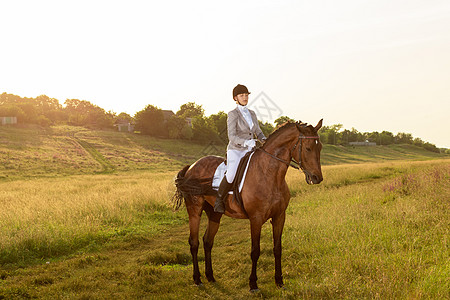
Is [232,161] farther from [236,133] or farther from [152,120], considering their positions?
[152,120]

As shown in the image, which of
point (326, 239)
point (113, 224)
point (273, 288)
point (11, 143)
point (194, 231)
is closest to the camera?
point (273, 288)

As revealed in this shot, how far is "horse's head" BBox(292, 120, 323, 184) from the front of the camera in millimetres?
5262

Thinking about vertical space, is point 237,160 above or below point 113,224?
above

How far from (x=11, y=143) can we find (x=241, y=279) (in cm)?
5626

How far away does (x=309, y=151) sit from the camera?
209 inches

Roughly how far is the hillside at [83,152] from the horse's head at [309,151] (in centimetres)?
3380

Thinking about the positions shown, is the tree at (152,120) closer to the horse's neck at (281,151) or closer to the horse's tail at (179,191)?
the horse's tail at (179,191)

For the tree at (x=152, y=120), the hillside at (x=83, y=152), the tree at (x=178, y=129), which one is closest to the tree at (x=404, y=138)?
the hillside at (x=83, y=152)

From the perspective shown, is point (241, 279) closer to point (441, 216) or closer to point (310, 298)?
point (310, 298)

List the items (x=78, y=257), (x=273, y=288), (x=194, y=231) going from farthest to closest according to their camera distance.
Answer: (x=78, y=257) < (x=194, y=231) < (x=273, y=288)

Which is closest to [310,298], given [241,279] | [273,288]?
[273,288]

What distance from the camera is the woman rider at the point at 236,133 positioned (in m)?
6.02

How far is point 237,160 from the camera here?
19.8ft

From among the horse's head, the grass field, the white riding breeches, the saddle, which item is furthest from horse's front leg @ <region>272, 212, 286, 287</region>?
the white riding breeches
